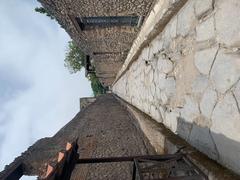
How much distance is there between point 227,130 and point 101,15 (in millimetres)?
3724

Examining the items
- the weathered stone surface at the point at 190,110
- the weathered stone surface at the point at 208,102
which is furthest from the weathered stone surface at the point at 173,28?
the weathered stone surface at the point at 208,102

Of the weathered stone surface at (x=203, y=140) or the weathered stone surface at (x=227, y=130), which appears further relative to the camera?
the weathered stone surface at (x=203, y=140)

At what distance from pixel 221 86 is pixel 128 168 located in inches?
51.3

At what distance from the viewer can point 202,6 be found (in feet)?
7.31

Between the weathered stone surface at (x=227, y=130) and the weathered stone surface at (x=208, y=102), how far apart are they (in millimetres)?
64

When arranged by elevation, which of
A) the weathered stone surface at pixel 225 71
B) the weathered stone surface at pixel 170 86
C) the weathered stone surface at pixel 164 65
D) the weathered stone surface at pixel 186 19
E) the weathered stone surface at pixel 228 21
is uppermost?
the weathered stone surface at pixel 186 19

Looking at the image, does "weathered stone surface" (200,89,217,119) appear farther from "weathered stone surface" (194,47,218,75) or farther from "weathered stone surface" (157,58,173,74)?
"weathered stone surface" (157,58,173,74)

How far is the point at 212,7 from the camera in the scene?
6.72ft

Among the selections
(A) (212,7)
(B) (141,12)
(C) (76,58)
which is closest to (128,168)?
(A) (212,7)

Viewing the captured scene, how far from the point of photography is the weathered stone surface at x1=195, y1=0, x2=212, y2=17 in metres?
2.11

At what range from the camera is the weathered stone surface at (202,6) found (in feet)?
6.94

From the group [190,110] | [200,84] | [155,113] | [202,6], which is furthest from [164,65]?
[202,6]

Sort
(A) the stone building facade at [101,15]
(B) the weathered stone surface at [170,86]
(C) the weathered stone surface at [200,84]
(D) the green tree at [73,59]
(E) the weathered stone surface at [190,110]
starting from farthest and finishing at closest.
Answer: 1. (D) the green tree at [73,59]
2. (A) the stone building facade at [101,15]
3. (B) the weathered stone surface at [170,86]
4. (E) the weathered stone surface at [190,110]
5. (C) the weathered stone surface at [200,84]

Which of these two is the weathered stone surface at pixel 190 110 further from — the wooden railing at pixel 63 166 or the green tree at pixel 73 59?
the green tree at pixel 73 59
